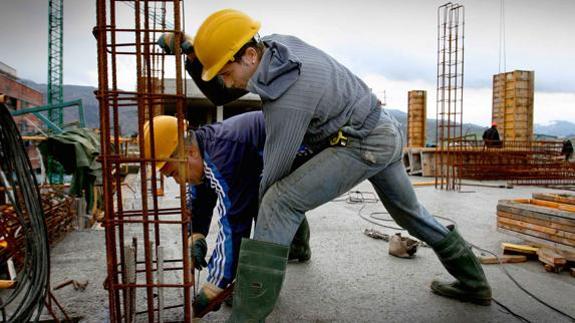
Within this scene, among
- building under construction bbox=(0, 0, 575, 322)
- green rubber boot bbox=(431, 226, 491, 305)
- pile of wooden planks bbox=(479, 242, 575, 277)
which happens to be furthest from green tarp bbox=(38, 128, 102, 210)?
pile of wooden planks bbox=(479, 242, 575, 277)

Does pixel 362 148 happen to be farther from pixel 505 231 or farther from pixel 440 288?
pixel 505 231

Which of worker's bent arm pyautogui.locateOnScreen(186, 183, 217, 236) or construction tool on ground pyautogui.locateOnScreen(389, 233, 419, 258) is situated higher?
worker's bent arm pyautogui.locateOnScreen(186, 183, 217, 236)

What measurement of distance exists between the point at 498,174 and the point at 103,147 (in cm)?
1335

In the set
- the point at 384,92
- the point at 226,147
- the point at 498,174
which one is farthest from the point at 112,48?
the point at 384,92

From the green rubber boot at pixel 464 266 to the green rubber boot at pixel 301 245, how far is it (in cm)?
122

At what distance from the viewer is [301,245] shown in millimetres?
3742

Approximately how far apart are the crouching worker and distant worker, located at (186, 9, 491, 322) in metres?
0.50

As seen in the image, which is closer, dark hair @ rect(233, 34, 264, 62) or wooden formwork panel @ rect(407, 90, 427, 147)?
dark hair @ rect(233, 34, 264, 62)

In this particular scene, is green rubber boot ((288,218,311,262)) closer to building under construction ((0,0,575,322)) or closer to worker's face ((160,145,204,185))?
building under construction ((0,0,575,322))

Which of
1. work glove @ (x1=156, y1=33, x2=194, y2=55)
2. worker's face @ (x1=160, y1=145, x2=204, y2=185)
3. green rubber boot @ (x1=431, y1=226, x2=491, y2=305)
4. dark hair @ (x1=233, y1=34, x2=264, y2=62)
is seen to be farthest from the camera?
green rubber boot @ (x1=431, y1=226, x2=491, y2=305)

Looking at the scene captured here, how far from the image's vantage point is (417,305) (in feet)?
9.39

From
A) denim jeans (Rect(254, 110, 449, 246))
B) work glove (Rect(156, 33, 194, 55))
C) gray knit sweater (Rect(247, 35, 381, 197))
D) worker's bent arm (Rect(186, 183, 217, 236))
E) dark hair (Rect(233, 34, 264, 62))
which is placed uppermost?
work glove (Rect(156, 33, 194, 55))

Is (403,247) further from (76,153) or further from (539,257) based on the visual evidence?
(76,153)

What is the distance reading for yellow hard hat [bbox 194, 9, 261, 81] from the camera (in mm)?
1996
